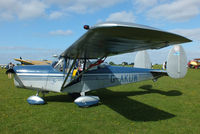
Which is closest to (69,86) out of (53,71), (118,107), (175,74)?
(53,71)

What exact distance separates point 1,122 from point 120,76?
4.98 metres

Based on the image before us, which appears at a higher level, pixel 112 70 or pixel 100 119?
pixel 112 70

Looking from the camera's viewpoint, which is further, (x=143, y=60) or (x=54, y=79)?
(x=143, y=60)

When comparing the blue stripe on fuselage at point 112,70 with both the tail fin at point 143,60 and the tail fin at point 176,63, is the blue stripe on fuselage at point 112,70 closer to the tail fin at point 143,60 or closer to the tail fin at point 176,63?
the tail fin at point 143,60

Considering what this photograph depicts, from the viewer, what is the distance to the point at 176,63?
20.0ft

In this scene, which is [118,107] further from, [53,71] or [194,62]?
[194,62]

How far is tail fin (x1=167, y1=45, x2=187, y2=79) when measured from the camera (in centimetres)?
607

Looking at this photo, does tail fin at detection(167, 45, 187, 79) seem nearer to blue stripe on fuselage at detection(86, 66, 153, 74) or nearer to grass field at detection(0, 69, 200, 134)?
grass field at detection(0, 69, 200, 134)

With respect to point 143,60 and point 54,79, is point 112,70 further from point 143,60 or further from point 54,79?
point 143,60

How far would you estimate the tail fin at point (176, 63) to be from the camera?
19.9ft

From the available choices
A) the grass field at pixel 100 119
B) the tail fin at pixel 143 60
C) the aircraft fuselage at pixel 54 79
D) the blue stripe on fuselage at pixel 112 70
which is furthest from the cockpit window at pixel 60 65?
the tail fin at pixel 143 60

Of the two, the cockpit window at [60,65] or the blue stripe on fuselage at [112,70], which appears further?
the blue stripe on fuselage at [112,70]

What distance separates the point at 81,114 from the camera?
4.79m

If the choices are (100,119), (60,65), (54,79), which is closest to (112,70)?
(60,65)
